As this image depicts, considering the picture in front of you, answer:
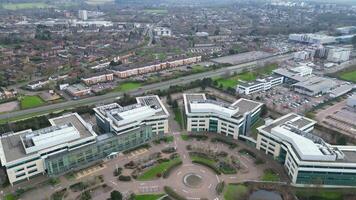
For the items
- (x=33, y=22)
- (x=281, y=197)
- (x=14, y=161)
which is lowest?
(x=281, y=197)

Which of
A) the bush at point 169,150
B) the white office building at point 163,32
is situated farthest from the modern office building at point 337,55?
the bush at point 169,150

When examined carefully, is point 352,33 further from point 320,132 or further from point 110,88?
point 110,88

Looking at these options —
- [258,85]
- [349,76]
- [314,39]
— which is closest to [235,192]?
[258,85]

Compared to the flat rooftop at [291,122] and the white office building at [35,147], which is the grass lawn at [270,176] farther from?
the white office building at [35,147]

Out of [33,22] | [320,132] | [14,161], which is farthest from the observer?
[33,22]

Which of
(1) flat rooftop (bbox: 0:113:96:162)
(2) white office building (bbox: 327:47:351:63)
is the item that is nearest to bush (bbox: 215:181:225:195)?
(1) flat rooftop (bbox: 0:113:96:162)

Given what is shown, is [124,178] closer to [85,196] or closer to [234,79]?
[85,196]

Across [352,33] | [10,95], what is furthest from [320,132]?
[352,33]
